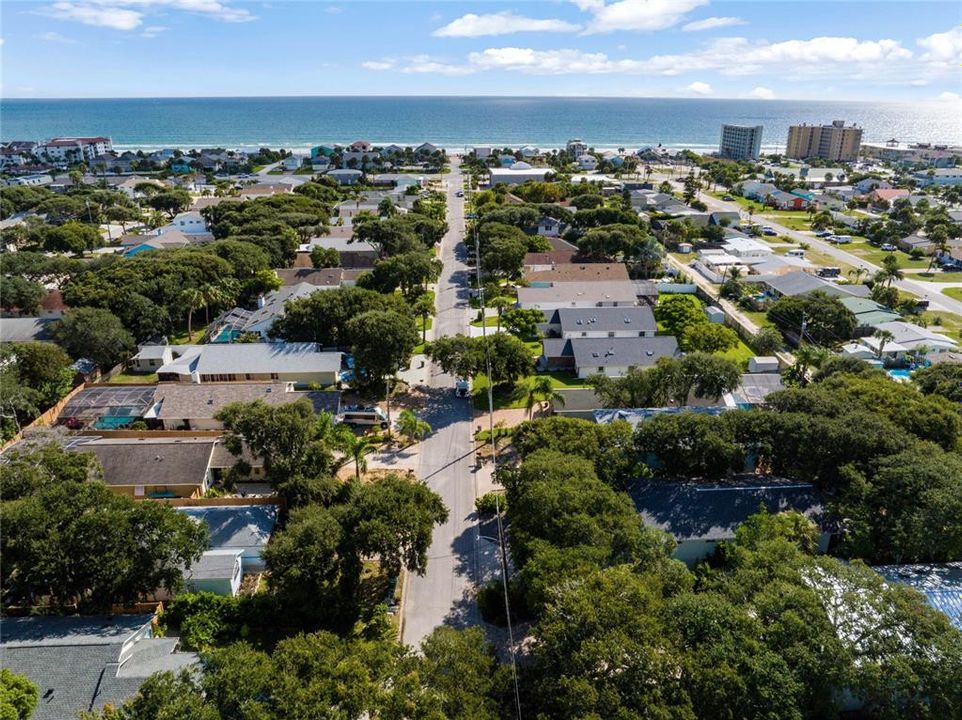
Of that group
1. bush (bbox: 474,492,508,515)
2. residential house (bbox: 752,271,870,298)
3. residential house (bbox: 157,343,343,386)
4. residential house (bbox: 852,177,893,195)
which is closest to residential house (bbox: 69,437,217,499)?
residential house (bbox: 157,343,343,386)

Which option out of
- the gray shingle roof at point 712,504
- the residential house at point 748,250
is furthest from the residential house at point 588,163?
the gray shingle roof at point 712,504

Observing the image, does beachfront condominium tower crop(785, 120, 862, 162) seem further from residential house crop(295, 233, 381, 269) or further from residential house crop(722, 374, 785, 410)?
residential house crop(722, 374, 785, 410)

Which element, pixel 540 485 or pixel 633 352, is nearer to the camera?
pixel 540 485

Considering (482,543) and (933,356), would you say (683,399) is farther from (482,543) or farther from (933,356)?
(933,356)

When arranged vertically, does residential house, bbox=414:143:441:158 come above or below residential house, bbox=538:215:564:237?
above

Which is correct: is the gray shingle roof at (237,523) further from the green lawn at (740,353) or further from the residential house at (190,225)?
the residential house at (190,225)

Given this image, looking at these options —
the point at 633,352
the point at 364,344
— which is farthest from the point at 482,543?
the point at 633,352
